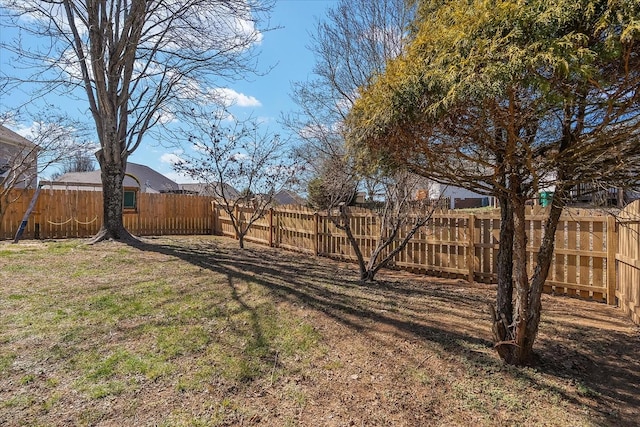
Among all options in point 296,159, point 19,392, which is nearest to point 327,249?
point 296,159

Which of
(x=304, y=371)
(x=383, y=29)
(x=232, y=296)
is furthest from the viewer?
(x=383, y=29)

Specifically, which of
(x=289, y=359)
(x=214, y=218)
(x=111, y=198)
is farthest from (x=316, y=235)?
(x=214, y=218)

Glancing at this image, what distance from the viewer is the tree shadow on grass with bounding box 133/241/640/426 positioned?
8.71 ft

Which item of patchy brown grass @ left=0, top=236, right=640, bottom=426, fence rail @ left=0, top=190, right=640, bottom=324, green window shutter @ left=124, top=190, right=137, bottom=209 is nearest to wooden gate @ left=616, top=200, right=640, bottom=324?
fence rail @ left=0, top=190, right=640, bottom=324

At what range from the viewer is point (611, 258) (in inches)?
190

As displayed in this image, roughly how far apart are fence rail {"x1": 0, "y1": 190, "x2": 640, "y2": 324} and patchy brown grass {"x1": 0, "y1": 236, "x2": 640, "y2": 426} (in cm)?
44

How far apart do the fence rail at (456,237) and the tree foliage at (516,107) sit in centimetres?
143

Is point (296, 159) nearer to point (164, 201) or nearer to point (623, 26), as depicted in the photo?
point (164, 201)

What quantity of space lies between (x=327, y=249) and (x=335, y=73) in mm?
4193

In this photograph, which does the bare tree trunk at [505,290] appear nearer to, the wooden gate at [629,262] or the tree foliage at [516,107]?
the tree foliage at [516,107]

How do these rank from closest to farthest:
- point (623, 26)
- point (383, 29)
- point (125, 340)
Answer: point (623, 26) < point (125, 340) < point (383, 29)

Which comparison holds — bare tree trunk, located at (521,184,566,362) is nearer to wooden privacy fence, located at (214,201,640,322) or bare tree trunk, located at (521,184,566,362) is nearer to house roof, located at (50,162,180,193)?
wooden privacy fence, located at (214,201,640,322)

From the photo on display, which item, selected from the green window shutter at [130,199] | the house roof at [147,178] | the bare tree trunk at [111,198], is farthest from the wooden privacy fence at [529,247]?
the house roof at [147,178]

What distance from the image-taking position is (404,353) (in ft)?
10.2
